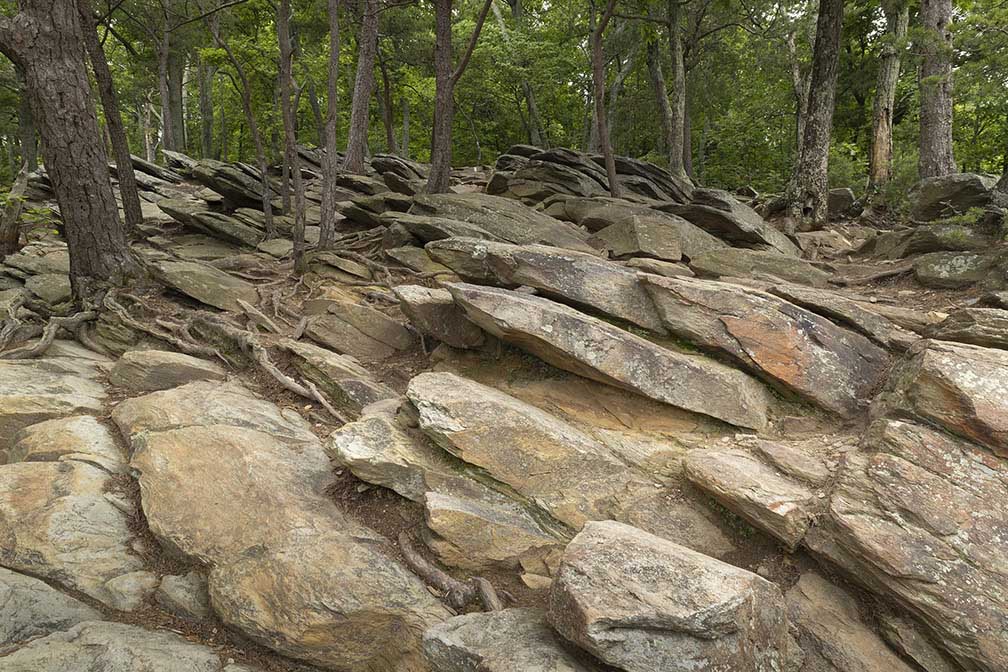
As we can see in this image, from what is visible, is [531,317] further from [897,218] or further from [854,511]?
[897,218]

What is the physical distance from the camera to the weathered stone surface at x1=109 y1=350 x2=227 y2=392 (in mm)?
8586

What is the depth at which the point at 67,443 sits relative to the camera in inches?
268

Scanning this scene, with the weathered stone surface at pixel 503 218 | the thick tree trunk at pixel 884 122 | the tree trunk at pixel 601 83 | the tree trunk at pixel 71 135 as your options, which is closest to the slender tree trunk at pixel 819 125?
the thick tree trunk at pixel 884 122

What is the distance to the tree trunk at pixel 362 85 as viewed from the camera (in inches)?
665

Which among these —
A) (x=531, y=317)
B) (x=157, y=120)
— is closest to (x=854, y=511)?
(x=531, y=317)

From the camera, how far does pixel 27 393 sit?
24.8 feet

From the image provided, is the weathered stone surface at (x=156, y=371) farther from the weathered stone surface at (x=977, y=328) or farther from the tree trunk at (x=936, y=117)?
the tree trunk at (x=936, y=117)

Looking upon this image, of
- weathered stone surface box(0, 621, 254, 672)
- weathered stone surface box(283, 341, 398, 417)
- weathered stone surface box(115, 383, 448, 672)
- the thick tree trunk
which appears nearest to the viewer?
weathered stone surface box(0, 621, 254, 672)

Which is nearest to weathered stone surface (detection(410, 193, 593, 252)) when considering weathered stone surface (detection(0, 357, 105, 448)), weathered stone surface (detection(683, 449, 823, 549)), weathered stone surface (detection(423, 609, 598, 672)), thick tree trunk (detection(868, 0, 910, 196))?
weathered stone surface (detection(683, 449, 823, 549))

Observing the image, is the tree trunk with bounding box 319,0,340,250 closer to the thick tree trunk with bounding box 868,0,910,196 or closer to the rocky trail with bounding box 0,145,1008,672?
the rocky trail with bounding box 0,145,1008,672

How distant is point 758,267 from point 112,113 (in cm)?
1632

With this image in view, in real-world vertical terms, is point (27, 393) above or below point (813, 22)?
below

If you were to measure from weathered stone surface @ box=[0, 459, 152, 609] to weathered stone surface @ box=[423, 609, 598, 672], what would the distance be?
3.07 metres

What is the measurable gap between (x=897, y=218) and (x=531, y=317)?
16.3 metres
